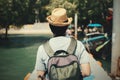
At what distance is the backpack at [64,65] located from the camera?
2.24 meters

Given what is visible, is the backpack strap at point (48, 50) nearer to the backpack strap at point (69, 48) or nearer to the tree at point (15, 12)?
the backpack strap at point (69, 48)

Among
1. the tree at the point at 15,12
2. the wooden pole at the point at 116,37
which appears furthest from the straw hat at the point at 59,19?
the tree at the point at 15,12

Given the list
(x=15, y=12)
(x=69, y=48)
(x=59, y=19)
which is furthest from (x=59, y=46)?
(x=15, y=12)

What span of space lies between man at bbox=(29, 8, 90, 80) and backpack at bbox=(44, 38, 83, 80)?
25 mm

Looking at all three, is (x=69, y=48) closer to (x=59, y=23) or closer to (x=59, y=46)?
(x=59, y=46)

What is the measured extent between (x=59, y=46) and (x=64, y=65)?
0.13 meters

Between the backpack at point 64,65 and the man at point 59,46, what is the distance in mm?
25

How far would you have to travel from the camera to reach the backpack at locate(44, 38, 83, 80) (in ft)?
7.36

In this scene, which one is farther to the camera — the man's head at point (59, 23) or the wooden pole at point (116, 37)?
the wooden pole at point (116, 37)

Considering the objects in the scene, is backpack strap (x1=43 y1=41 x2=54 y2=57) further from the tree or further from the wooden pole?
the tree

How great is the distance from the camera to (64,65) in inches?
89.3

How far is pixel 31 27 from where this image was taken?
193 feet

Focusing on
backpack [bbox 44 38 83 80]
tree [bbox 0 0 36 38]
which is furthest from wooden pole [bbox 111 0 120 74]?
tree [bbox 0 0 36 38]

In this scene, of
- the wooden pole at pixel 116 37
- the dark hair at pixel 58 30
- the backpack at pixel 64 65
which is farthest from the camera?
the wooden pole at pixel 116 37
